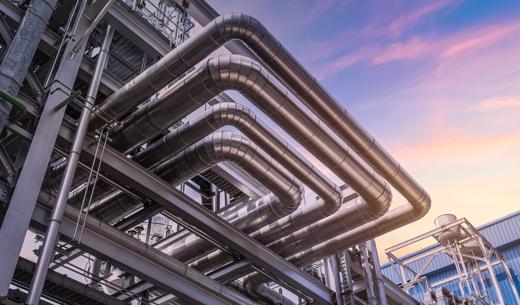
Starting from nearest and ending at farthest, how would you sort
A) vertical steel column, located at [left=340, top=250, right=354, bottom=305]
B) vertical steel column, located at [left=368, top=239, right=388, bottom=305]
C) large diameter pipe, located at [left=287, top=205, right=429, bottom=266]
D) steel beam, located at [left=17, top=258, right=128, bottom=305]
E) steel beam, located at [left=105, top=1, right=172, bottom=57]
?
steel beam, located at [left=17, top=258, right=128, bottom=305] < steel beam, located at [left=105, top=1, right=172, bottom=57] < large diameter pipe, located at [left=287, top=205, right=429, bottom=266] < vertical steel column, located at [left=340, top=250, right=354, bottom=305] < vertical steel column, located at [left=368, top=239, right=388, bottom=305]

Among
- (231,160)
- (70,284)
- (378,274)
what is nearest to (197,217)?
(231,160)

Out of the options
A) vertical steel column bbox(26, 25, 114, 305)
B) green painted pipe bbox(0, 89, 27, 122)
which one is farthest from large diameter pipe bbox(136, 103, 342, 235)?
green painted pipe bbox(0, 89, 27, 122)

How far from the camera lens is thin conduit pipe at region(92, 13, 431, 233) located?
848 cm

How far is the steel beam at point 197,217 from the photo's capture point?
348 inches

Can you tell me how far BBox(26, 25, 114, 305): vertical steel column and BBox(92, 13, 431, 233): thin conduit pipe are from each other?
61 centimetres

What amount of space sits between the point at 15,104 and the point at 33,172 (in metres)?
1.06

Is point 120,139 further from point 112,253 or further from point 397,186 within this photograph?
point 397,186

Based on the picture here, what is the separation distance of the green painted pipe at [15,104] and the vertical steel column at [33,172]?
44cm

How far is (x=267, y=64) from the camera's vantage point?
891 centimetres

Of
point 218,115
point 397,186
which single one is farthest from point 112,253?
point 397,186

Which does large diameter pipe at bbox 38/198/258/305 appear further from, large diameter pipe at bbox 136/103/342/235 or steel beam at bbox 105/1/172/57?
steel beam at bbox 105/1/172/57

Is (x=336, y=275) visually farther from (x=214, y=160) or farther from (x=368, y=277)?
(x=214, y=160)

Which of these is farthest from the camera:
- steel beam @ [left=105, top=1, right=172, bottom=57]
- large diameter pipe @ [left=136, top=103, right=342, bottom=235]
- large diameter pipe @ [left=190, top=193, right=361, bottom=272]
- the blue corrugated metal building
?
the blue corrugated metal building

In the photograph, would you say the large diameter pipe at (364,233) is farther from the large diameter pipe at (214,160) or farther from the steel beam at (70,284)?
the steel beam at (70,284)
